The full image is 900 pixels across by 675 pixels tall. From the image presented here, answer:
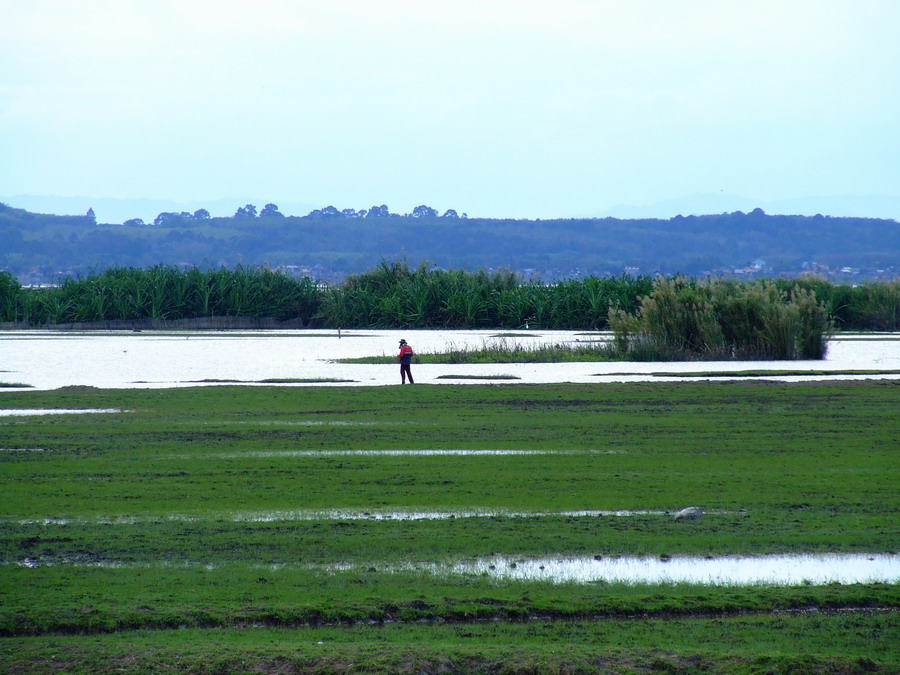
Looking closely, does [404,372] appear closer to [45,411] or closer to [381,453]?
[45,411]

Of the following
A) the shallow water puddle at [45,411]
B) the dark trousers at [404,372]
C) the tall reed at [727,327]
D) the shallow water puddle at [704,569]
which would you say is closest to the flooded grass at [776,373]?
the tall reed at [727,327]

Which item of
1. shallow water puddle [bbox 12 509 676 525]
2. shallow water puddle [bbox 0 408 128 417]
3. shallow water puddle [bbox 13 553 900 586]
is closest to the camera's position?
shallow water puddle [bbox 13 553 900 586]

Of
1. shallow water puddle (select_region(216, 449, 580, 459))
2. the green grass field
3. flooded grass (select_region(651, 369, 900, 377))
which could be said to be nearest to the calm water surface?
flooded grass (select_region(651, 369, 900, 377))

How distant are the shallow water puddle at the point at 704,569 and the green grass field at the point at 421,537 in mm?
235

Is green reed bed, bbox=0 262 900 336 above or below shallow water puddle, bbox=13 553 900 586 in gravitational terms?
above

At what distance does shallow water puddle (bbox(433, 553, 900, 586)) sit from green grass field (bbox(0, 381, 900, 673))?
24cm

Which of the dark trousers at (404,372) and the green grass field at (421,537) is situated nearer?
the green grass field at (421,537)

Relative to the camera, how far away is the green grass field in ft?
24.0

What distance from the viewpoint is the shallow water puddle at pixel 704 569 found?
8945 millimetres

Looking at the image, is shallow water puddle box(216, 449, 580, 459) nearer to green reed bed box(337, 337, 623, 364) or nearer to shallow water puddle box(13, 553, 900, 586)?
shallow water puddle box(13, 553, 900, 586)

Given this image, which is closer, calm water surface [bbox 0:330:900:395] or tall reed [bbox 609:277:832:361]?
calm water surface [bbox 0:330:900:395]

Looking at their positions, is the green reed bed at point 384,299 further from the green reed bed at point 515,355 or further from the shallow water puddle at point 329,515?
the shallow water puddle at point 329,515

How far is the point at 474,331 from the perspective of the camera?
172 feet

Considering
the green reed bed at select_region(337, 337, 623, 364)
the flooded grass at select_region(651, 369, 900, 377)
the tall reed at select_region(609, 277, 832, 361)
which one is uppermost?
the tall reed at select_region(609, 277, 832, 361)
